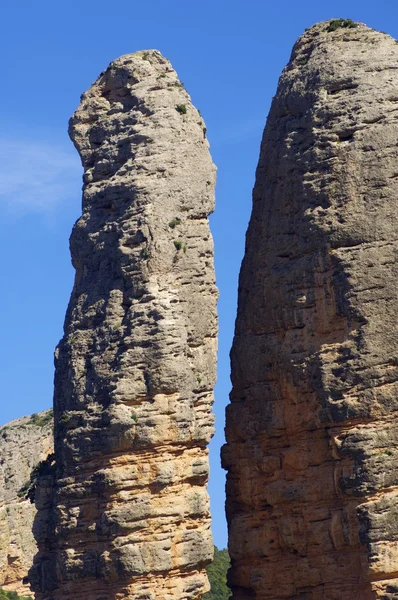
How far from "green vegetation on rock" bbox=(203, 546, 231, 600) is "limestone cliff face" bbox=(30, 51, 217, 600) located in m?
Answer: 24.3

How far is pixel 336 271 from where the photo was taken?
53125 mm

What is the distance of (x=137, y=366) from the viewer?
167 ft

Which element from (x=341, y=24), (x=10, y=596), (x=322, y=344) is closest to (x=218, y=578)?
(x=10, y=596)

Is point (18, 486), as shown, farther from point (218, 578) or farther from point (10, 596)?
point (218, 578)

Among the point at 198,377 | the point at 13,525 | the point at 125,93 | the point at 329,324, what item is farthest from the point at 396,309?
the point at 13,525

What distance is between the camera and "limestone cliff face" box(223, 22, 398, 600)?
171ft

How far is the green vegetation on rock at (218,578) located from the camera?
78938 mm

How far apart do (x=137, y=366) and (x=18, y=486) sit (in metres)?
20.1

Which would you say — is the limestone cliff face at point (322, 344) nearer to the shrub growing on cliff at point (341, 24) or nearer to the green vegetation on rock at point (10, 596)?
the shrub growing on cliff at point (341, 24)

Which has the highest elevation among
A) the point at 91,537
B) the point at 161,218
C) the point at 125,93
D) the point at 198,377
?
the point at 125,93

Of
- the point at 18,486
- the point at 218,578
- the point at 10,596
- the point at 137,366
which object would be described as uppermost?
the point at 18,486

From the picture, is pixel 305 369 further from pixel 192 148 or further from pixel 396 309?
pixel 192 148

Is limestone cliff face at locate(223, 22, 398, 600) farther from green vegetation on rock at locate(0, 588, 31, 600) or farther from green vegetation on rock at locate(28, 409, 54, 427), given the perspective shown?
green vegetation on rock at locate(0, 588, 31, 600)

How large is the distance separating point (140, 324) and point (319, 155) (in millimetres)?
6900
